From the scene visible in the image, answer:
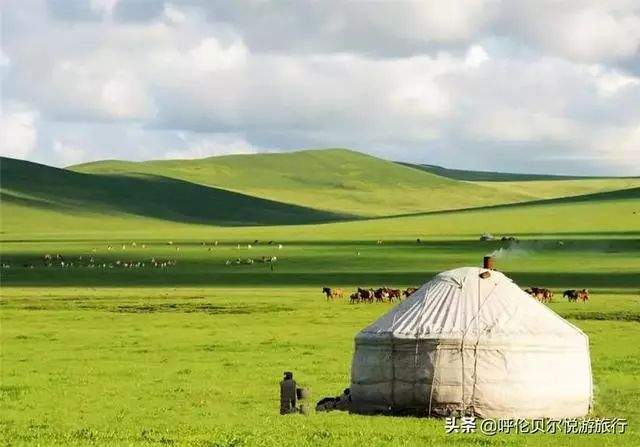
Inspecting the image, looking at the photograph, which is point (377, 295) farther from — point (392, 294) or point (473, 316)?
point (473, 316)

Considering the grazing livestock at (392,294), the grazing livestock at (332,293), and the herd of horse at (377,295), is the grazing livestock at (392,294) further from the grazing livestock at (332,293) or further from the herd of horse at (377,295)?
the grazing livestock at (332,293)

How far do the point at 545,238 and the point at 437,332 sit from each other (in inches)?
3250

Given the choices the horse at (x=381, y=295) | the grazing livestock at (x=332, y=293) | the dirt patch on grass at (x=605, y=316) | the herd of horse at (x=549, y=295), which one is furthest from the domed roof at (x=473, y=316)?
the grazing livestock at (x=332, y=293)

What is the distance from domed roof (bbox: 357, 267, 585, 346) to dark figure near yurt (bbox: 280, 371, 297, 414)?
139cm

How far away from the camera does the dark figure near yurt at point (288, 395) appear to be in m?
20.9

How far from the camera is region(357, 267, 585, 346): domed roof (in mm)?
20734

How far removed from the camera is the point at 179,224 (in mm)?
184250

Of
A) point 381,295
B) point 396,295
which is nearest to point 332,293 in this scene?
point 396,295

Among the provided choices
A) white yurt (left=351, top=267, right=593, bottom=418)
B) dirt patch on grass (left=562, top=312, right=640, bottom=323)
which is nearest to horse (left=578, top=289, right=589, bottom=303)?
dirt patch on grass (left=562, top=312, right=640, bottom=323)

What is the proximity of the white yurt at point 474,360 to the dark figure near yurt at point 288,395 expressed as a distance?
3.41 feet

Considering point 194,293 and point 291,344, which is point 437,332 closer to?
point 291,344

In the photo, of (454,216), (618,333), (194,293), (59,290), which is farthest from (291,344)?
(454,216)

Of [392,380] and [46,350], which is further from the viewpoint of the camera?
[46,350]

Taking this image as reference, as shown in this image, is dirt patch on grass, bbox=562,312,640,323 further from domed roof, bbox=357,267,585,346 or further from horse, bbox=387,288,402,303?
domed roof, bbox=357,267,585,346
